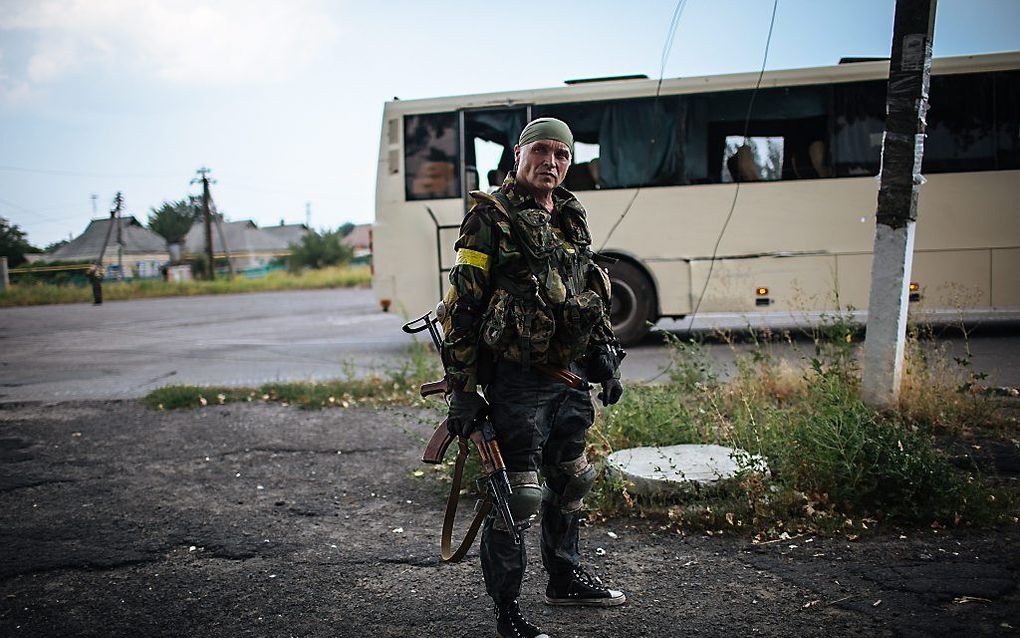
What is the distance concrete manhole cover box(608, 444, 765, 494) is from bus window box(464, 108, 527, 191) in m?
6.09

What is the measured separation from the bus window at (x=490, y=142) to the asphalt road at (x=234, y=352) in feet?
8.54

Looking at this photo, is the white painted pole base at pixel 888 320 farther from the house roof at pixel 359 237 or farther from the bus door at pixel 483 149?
the house roof at pixel 359 237

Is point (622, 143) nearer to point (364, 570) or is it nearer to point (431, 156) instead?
point (431, 156)

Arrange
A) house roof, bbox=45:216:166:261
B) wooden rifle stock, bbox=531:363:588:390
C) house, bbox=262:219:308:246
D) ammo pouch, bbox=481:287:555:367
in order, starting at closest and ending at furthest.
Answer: ammo pouch, bbox=481:287:555:367 < wooden rifle stock, bbox=531:363:588:390 < house roof, bbox=45:216:166:261 < house, bbox=262:219:308:246

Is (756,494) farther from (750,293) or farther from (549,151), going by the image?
(750,293)

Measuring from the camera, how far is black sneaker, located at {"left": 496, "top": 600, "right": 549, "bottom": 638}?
2.62 meters

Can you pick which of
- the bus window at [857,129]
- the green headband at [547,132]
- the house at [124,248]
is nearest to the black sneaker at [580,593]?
the green headband at [547,132]

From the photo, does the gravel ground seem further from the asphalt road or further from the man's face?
the asphalt road

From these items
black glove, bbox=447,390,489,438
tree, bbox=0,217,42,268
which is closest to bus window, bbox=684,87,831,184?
black glove, bbox=447,390,489,438

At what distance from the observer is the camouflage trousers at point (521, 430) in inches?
103

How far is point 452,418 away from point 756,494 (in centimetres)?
188

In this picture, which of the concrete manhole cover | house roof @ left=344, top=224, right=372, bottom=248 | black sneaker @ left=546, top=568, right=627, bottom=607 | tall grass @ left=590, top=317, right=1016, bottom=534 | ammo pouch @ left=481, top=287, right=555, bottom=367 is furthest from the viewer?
house roof @ left=344, top=224, right=372, bottom=248

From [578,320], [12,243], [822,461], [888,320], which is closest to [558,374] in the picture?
[578,320]

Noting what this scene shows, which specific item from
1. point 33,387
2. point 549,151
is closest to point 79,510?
point 549,151
